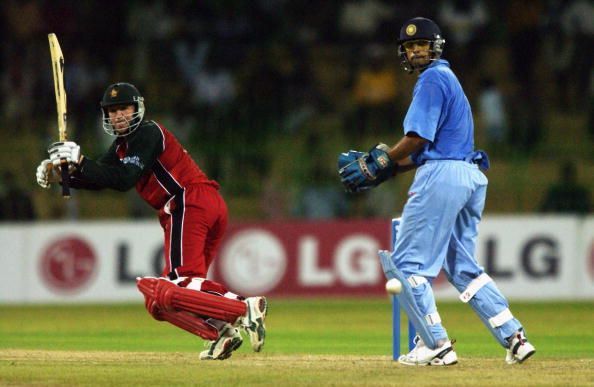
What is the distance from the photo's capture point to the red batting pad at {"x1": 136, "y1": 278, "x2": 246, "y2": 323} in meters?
7.82

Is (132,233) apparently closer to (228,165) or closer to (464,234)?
(228,165)

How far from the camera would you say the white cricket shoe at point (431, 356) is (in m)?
7.57

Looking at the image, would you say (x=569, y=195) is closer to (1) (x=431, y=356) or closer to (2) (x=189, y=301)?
(1) (x=431, y=356)

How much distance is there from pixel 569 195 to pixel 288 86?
15.5 feet

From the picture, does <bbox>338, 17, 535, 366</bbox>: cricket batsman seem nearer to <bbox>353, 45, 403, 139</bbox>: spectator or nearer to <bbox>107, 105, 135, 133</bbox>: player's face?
<bbox>107, 105, 135, 133</bbox>: player's face

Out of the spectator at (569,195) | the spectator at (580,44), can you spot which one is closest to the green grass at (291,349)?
the spectator at (569,195)

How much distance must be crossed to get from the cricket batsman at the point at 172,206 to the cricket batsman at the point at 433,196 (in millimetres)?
1037

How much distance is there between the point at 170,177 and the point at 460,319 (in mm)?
5809

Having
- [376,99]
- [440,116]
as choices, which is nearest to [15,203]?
[376,99]

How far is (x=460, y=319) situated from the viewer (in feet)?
43.3

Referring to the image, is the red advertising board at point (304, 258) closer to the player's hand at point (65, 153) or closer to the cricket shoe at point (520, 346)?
the cricket shoe at point (520, 346)

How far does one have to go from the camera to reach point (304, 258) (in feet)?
52.5

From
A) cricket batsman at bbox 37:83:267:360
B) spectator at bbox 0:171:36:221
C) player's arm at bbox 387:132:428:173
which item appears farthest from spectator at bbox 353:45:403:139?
player's arm at bbox 387:132:428:173

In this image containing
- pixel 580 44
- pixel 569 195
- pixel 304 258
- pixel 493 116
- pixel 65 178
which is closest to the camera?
pixel 65 178
